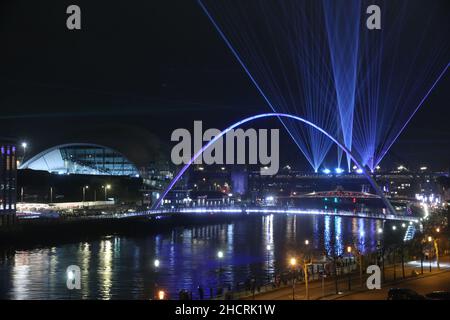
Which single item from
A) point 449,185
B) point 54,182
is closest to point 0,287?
point 54,182

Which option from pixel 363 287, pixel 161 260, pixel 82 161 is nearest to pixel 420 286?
pixel 363 287

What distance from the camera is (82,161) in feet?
297

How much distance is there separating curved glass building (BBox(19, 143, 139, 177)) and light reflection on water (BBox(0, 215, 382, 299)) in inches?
1407

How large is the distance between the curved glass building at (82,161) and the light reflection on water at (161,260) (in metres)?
35.7

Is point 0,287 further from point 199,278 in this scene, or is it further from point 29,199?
point 29,199

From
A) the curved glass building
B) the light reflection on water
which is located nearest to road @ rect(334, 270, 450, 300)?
the light reflection on water

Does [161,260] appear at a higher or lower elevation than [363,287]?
lower

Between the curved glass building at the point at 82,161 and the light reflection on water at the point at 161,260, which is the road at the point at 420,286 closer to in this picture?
the light reflection on water at the point at 161,260

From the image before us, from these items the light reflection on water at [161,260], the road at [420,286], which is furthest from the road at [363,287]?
the light reflection on water at [161,260]

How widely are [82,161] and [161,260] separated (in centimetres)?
5750

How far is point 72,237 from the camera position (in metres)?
46.6

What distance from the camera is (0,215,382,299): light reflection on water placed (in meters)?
25.6

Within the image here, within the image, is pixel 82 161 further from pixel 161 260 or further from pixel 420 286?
pixel 420 286
